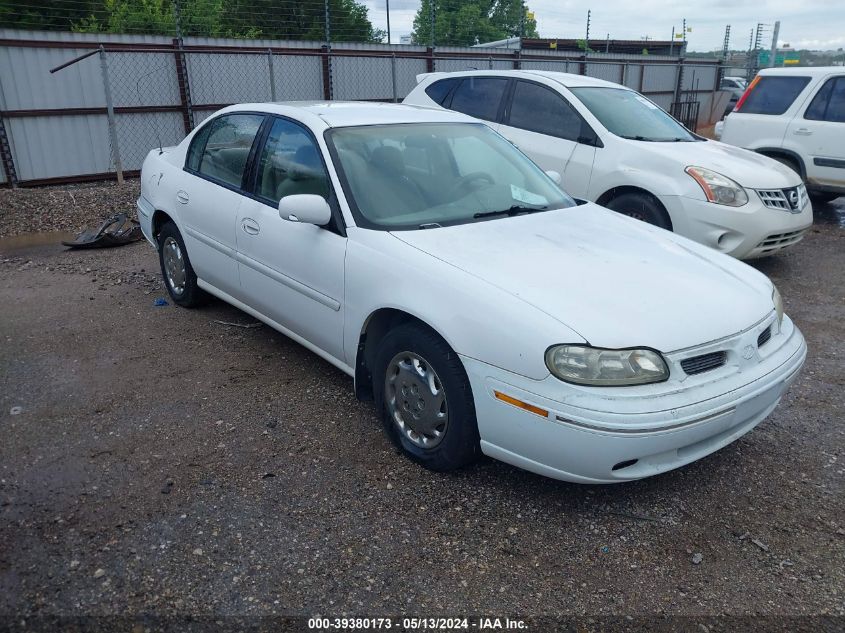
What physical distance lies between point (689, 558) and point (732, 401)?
0.66 meters

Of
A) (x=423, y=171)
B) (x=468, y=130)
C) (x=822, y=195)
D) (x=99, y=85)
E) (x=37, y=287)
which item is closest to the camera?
(x=423, y=171)

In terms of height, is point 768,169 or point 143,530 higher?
point 768,169

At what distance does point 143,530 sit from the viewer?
2.93 meters

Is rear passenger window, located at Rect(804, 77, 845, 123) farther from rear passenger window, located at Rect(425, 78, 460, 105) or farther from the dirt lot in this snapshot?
the dirt lot

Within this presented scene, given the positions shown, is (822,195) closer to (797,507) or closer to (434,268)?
(797,507)

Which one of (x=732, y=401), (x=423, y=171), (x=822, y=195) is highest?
(x=423, y=171)

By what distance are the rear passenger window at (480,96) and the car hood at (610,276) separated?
12.6ft

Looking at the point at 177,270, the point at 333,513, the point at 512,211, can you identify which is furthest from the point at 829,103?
the point at 333,513

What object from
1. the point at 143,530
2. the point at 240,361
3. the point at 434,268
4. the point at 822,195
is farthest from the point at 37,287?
the point at 822,195

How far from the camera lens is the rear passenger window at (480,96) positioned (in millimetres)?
7426

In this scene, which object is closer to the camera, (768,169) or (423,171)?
(423,171)

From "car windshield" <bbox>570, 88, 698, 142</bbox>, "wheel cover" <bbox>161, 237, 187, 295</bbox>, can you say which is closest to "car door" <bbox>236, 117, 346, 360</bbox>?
"wheel cover" <bbox>161, 237, 187, 295</bbox>

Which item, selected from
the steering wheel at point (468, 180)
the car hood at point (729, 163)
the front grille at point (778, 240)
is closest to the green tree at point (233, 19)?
the car hood at point (729, 163)

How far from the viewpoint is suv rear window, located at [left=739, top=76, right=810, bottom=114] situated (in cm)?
897
